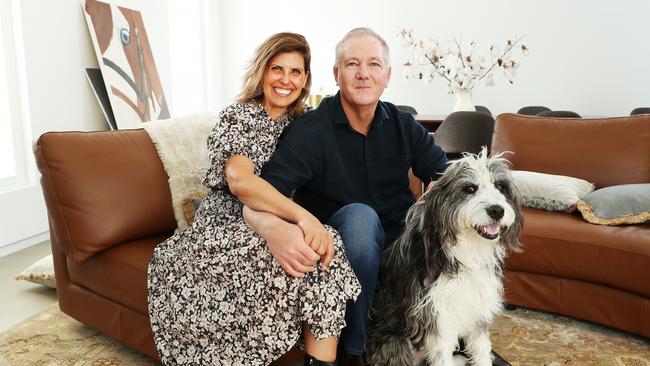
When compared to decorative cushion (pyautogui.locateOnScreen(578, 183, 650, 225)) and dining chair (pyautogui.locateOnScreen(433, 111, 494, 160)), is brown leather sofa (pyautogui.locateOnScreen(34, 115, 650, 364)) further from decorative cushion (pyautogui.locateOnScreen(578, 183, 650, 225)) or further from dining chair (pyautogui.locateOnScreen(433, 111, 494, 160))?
dining chair (pyautogui.locateOnScreen(433, 111, 494, 160))

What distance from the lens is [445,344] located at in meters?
1.62

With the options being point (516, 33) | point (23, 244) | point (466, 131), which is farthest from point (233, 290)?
point (516, 33)

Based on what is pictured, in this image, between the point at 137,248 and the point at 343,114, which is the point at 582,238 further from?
the point at 137,248

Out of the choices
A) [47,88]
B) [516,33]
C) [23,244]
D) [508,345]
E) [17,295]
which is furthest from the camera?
[516,33]

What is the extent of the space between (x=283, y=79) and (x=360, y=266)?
27.3 inches

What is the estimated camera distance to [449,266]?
157cm

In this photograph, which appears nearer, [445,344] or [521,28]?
[445,344]

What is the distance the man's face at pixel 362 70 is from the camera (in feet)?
5.98

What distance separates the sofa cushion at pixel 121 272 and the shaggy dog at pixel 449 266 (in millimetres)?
823

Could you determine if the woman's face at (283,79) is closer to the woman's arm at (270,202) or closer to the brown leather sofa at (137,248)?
the woman's arm at (270,202)

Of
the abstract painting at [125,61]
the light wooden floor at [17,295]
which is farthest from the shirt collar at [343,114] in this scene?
the abstract painting at [125,61]

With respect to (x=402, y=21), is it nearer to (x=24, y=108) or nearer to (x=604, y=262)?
(x=24, y=108)

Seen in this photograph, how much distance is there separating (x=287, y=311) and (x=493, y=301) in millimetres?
653

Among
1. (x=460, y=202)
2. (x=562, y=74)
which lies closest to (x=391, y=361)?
(x=460, y=202)
